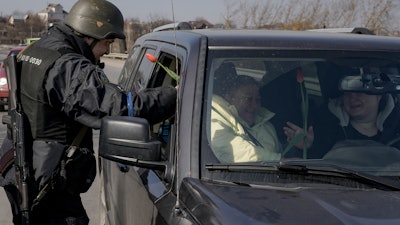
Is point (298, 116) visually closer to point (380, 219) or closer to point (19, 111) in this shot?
point (380, 219)

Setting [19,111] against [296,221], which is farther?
[19,111]

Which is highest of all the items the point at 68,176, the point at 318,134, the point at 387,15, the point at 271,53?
the point at 387,15

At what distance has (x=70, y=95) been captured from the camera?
118 inches

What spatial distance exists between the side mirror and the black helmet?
1.08m

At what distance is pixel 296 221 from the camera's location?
2041 mm

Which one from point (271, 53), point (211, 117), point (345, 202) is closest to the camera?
point (345, 202)

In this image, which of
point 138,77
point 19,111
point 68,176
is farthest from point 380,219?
point 138,77

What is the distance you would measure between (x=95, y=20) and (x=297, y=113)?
1.32 meters

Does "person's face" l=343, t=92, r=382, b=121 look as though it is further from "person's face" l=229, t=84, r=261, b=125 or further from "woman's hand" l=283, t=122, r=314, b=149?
"person's face" l=229, t=84, r=261, b=125

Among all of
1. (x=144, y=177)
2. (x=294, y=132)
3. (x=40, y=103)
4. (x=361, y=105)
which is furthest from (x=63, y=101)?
(x=361, y=105)

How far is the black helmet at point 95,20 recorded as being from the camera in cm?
341

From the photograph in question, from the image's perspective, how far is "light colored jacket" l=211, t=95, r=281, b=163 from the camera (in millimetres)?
2699

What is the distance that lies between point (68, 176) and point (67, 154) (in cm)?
12

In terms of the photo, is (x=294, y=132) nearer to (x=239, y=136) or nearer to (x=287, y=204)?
(x=239, y=136)
